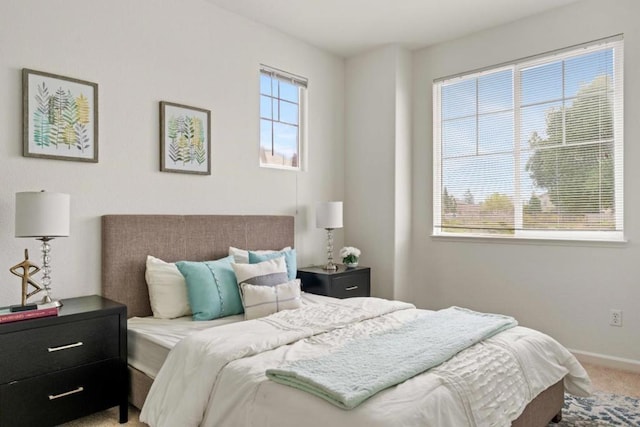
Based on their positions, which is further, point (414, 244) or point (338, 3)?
A: point (414, 244)

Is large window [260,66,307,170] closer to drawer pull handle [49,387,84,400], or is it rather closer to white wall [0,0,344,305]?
white wall [0,0,344,305]

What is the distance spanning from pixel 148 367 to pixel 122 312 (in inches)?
13.2

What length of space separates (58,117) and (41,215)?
28.0 inches

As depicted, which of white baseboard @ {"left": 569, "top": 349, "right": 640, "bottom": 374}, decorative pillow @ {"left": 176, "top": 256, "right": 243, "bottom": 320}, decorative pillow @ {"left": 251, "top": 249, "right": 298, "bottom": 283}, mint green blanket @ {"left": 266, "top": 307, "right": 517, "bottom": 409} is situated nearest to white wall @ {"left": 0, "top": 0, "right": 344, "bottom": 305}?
decorative pillow @ {"left": 251, "top": 249, "right": 298, "bottom": 283}

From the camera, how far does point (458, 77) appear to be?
418 centimetres

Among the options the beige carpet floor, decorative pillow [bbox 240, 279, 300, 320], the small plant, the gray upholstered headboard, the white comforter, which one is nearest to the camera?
the white comforter

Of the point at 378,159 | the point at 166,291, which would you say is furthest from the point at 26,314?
the point at 378,159

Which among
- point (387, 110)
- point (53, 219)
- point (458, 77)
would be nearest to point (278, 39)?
point (387, 110)

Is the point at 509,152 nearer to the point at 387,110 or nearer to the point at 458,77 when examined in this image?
the point at 458,77

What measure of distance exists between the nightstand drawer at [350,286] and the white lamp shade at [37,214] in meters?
2.17

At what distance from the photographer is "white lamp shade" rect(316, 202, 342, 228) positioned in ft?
13.3

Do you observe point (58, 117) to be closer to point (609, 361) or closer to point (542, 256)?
point (542, 256)

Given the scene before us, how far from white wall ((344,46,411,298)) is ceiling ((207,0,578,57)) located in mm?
287

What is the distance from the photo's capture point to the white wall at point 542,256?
3.24 metres
